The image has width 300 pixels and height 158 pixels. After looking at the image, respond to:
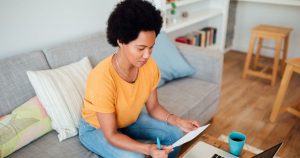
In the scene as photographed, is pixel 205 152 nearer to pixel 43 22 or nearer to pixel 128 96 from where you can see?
pixel 128 96

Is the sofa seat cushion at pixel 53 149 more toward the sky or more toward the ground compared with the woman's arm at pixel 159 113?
more toward the ground

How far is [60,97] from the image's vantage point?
1512 mm

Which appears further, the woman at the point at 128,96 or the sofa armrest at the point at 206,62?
the sofa armrest at the point at 206,62

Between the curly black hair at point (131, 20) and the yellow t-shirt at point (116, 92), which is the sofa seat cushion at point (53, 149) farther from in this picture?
the curly black hair at point (131, 20)

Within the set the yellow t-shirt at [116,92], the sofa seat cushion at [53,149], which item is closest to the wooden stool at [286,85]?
the yellow t-shirt at [116,92]

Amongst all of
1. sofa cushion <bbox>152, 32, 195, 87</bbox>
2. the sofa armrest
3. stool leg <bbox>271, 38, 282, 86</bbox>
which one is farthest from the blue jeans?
stool leg <bbox>271, 38, 282, 86</bbox>

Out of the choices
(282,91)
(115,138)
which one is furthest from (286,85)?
(115,138)

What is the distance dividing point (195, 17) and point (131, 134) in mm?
1980

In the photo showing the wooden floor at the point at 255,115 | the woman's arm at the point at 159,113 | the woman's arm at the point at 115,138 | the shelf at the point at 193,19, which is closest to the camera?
the woman's arm at the point at 115,138

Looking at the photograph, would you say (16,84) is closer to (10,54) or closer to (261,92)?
(10,54)

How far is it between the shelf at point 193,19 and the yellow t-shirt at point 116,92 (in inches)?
54.3

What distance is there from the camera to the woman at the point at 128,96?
3.67 ft

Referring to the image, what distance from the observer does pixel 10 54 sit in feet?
5.51

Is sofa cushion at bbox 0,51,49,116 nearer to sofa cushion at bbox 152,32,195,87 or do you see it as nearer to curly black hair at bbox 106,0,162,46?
curly black hair at bbox 106,0,162,46
